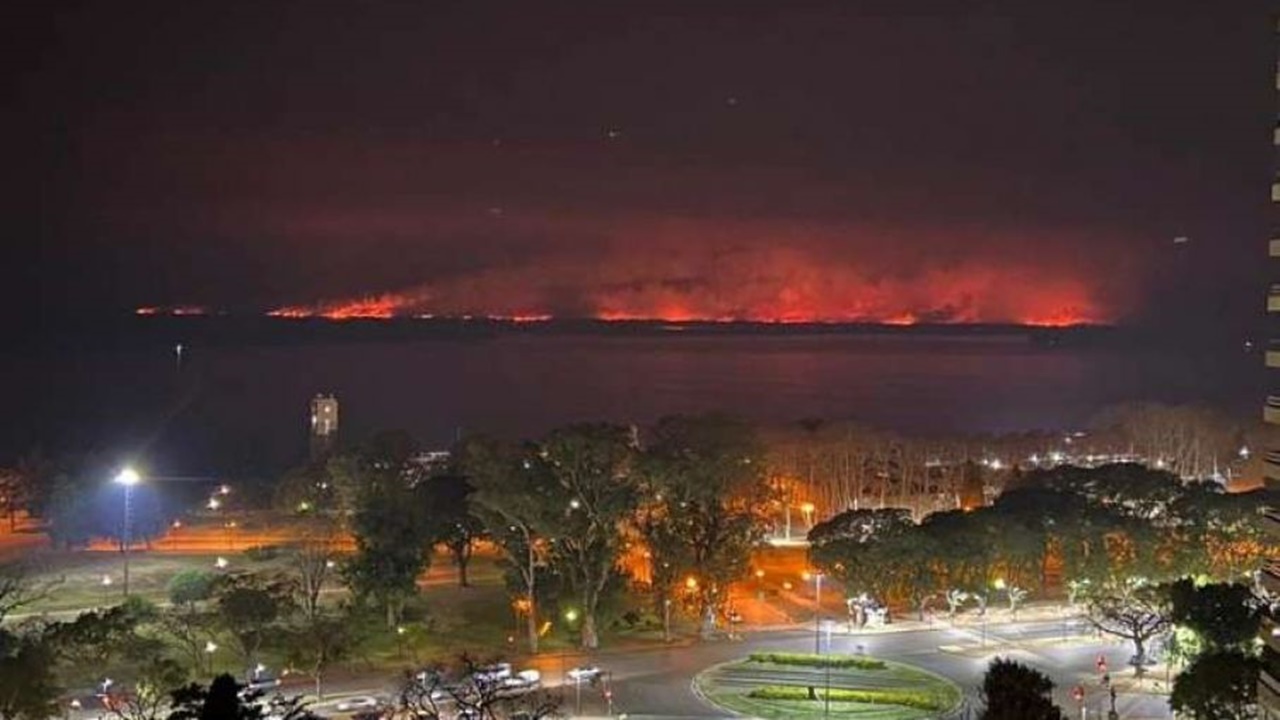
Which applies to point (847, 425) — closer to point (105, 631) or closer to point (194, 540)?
point (194, 540)

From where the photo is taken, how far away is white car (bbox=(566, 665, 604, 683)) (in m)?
24.8

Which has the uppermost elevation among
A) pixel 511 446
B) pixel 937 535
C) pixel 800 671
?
pixel 511 446

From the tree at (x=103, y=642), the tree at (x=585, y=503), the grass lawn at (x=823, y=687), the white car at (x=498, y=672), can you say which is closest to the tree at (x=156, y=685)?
the tree at (x=103, y=642)

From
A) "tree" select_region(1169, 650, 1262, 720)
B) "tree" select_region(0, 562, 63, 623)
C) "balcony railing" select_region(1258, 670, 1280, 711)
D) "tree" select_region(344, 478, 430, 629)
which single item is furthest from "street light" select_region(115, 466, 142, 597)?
"balcony railing" select_region(1258, 670, 1280, 711)

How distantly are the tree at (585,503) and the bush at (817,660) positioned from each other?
3.56 m

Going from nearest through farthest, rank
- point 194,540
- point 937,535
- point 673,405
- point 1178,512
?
point 937,535 < point 1178,512 < point 194,540 < point 673,405

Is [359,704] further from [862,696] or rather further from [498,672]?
[862,696]

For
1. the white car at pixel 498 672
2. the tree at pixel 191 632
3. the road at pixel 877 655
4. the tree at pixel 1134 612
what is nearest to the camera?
the white car at pixel 498 672

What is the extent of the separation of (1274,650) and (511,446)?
50.8ft

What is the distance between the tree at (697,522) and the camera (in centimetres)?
2948

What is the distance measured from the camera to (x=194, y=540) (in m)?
39.5

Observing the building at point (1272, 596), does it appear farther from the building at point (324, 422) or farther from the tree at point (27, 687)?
the building at point (324, 422)

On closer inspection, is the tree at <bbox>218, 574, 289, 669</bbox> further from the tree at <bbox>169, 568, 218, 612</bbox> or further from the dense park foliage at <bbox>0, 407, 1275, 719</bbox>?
the tree at <bbox>169, 568, 218, 612</bbox>

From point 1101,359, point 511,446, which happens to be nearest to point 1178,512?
point 511,446
